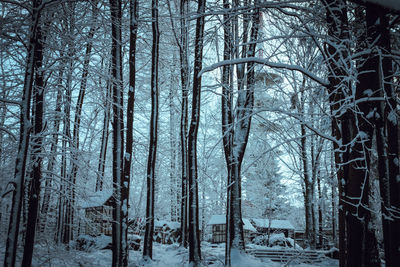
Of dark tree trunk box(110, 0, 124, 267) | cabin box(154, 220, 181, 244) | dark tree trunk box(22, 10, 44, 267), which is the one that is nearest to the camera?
dark tree trunk box(22, 10, 44, 267)

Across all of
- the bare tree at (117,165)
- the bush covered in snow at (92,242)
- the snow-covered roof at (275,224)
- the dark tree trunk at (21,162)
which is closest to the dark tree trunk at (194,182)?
the bare tree at (117,165)

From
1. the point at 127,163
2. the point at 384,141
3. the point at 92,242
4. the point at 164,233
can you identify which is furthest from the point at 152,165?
the point at 164,233

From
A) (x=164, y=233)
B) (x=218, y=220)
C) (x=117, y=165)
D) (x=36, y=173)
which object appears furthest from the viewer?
(x=218, y=220)

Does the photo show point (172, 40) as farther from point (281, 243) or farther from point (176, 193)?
point (281, 243)

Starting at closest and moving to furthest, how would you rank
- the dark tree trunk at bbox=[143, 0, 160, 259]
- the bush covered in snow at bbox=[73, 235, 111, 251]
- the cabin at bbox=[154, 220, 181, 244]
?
the dark tree trunk at bbox=[143, 0, 160, 259]
the bush covered in snow at bbox=[73, 235, 111, 251]
the cabin at bbox=[154, 220, 181, 244]

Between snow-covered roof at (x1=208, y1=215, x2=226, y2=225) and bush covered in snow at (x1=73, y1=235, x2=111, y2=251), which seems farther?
snow-covered roof at (x1=208, y1=215, x2=226, y2=225)

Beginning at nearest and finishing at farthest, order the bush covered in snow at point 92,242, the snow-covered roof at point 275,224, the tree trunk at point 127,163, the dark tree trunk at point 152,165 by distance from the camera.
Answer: the tree trunk at point 127,163 → the dark tree trunk at point 152,165 → the bush covered in snow at point 92,242 → the snow-covered roof at point 275,224

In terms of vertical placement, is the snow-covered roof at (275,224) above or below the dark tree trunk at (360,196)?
below

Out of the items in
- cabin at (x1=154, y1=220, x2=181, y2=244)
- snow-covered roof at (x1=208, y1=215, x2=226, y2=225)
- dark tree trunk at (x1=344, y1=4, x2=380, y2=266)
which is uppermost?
dark tree trunk at (x1=344, y1=4, x2=380, y2=266)

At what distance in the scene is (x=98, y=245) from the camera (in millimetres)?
11625

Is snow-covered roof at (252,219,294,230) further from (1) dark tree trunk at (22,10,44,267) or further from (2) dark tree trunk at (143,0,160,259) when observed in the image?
(1) dark tree trunk at (22,10,44,267)

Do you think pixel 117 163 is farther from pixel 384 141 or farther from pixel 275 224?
pixel 275 224

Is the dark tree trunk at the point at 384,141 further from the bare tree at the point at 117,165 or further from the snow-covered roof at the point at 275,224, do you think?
the snow-covered roof at the point at 275,224

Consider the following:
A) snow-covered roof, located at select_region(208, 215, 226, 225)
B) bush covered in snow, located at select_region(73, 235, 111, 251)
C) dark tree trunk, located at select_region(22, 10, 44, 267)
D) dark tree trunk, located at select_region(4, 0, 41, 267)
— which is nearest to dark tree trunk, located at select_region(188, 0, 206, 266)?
dark tree trunk, located at select_region(22, 10, 44, 267)
